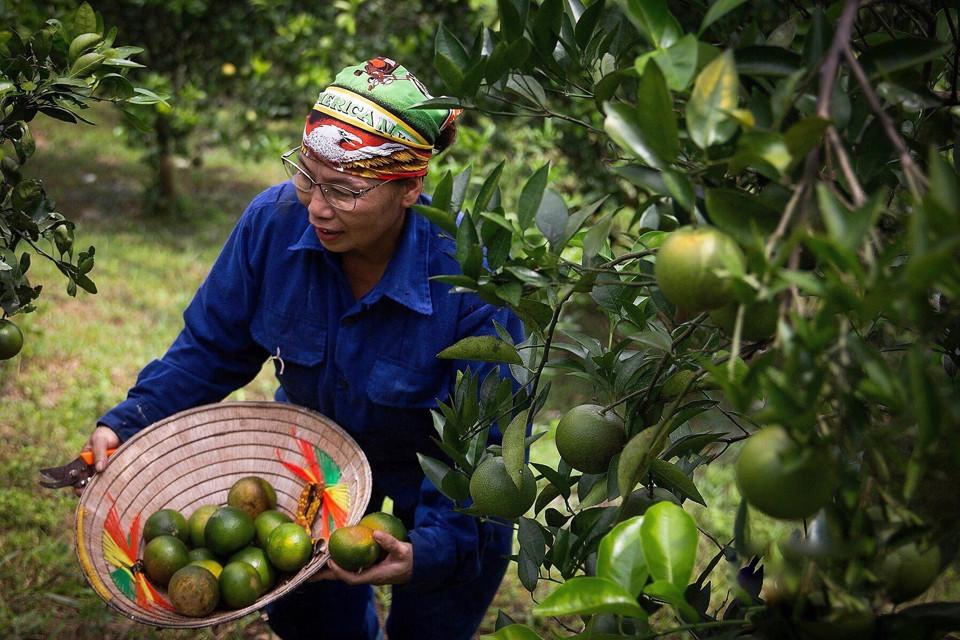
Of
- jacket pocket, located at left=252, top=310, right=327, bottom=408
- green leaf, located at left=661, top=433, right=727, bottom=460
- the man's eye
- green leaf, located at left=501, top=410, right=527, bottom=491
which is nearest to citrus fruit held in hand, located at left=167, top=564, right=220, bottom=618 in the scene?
jacket pocket, located at left=252, top=310, right=327, bottom=408

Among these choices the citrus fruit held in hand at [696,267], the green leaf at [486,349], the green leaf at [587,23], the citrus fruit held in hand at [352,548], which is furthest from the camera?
the citrus fruit held in hand at [352,548]

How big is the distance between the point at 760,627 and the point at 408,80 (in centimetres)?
144

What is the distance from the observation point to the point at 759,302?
908mm

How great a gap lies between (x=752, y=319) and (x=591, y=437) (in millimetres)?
358

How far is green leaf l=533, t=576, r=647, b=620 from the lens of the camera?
98 centimetres

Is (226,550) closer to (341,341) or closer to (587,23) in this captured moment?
(341,341)

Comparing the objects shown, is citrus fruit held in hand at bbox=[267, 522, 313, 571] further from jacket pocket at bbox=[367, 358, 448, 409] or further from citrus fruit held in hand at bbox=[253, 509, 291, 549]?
jacket pocket at bbox=[367, 358, 448, 409]

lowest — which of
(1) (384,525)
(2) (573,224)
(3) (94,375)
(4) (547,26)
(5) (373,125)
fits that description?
(3) (94,375)

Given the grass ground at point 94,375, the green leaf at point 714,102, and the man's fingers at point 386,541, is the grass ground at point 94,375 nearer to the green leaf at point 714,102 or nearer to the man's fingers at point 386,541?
the green leaf at point 714,102

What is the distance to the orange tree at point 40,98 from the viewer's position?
1684 mm

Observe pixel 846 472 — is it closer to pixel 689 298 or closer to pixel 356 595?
pixel 689 298

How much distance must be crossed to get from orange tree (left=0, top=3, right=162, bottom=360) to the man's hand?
74 cm

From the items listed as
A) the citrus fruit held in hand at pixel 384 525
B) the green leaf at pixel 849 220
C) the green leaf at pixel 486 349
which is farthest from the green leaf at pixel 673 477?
the citrus fruit held in hand at pixel 384 525

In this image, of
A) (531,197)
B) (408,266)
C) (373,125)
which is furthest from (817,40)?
(408,266)
